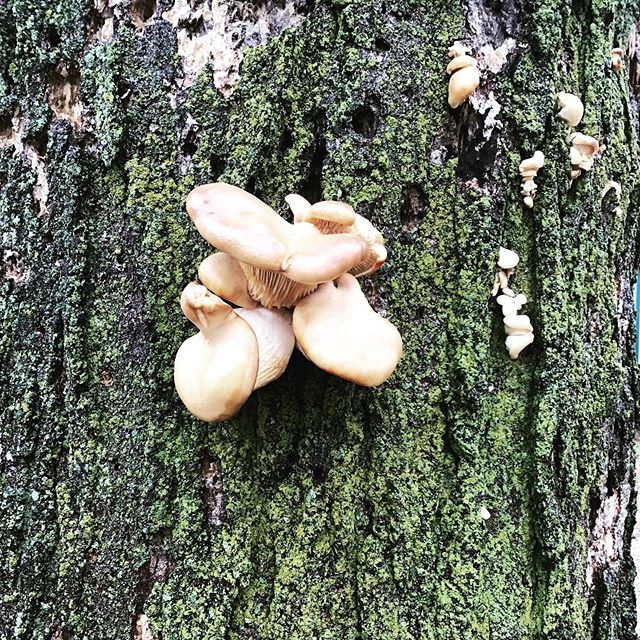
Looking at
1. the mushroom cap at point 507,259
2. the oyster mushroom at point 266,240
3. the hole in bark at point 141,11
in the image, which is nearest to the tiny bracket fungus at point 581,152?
the mushroom cap at point 507,259

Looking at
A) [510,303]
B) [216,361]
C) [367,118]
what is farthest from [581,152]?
[216,361]

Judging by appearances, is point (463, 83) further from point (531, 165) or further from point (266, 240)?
point (266, 240)

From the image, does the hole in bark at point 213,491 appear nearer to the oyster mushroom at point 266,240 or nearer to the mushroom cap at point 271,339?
the mushroom cap at point 271,339

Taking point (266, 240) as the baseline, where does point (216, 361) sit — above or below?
below

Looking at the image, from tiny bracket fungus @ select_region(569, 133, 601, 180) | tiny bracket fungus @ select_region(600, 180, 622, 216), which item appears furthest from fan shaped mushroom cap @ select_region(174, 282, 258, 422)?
tiny bracket fungus @ select_region(600, 180, 622, 216)

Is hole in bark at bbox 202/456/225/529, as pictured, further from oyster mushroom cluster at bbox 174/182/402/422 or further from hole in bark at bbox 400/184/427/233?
hole in bark at bbox 400/184/427/233

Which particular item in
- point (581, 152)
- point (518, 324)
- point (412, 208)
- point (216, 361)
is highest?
point (581, 152)
